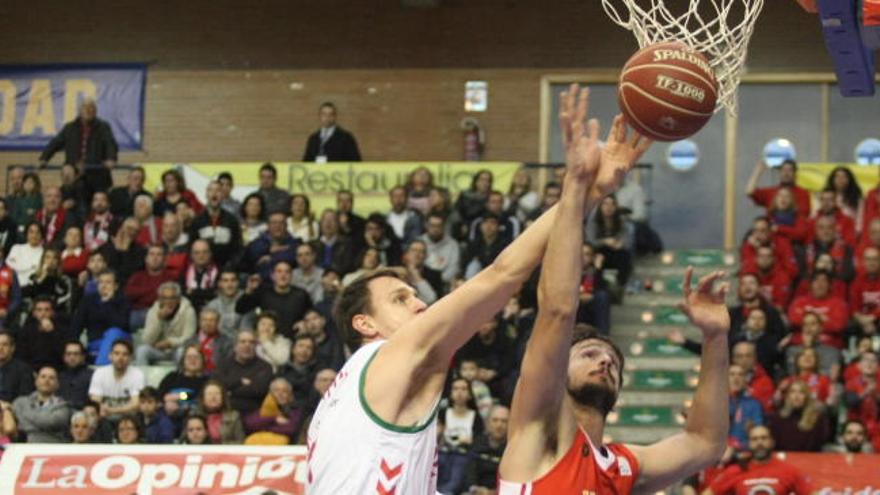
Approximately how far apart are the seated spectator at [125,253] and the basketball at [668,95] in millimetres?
11308

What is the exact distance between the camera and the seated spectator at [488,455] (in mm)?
12016

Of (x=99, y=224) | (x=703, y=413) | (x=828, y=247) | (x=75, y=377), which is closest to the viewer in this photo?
(x=703, y=413)

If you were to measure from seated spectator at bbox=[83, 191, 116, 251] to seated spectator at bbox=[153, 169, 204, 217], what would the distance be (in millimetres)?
462

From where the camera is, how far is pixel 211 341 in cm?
1465

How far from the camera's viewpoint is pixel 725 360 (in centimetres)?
577

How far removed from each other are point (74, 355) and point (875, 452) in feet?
22.6

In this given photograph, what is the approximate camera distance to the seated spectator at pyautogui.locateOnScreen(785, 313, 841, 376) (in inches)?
528

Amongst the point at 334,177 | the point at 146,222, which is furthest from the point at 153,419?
the point at 334,177

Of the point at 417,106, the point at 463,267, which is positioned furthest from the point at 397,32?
the point at 463,267

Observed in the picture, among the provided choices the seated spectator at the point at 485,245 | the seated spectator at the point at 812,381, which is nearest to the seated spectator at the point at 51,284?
the seated spectator at the point at 485,245

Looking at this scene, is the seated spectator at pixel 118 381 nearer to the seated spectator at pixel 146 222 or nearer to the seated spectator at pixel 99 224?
the seated spectator at pixel 146 222

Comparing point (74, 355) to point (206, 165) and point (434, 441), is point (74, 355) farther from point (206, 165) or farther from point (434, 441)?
point (434, 441)

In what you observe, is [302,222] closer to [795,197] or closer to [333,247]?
[333,247]

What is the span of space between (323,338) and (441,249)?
198 cm
